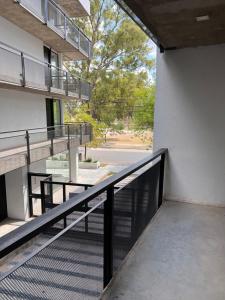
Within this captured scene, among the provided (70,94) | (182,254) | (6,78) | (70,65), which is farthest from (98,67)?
(182,254)

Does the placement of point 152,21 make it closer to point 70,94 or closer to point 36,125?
point 36,125

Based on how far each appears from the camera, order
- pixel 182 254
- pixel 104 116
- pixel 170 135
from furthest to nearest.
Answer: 1. pixel 104 116
2. pixel 170 135
3. pixel 182 254

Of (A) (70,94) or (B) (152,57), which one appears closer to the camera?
(A) (70,94)

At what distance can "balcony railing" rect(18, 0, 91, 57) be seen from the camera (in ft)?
23.8

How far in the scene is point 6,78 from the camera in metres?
6.24

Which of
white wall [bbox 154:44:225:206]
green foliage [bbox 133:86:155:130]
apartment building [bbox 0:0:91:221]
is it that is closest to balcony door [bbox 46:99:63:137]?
apartment building [bbox 0:0:91:221]

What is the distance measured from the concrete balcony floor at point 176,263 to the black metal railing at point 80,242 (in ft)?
0.41

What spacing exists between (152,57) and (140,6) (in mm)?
17615

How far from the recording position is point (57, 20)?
8820 millimetres

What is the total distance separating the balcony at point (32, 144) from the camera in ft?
20.4

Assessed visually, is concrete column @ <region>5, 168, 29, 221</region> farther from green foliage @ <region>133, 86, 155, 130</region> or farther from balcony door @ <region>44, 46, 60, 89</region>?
green foliage @ <region>133, 86, 155, 130</region>

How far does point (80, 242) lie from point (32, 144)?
6403mm

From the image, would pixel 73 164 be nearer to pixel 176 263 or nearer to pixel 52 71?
pixel 52 71

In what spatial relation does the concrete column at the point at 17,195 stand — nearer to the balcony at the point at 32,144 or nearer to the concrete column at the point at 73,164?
the balcony at the point at 32,144
